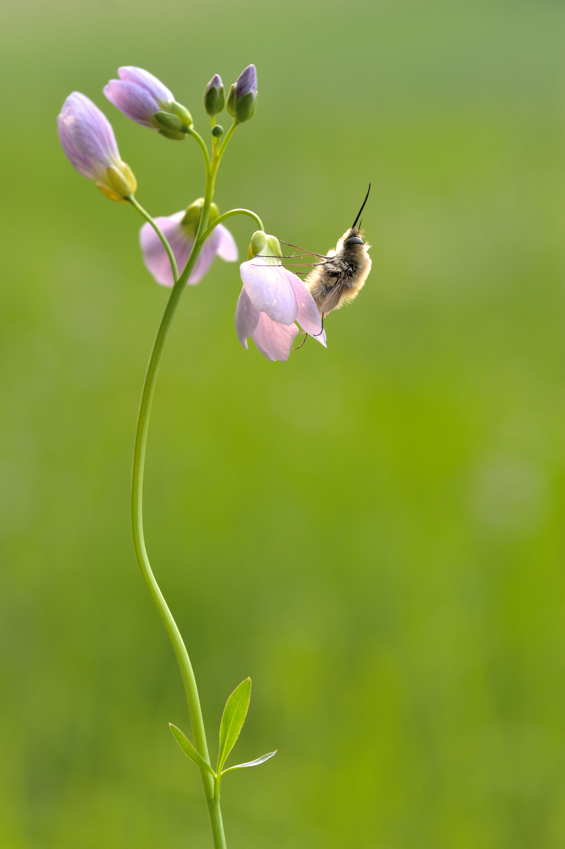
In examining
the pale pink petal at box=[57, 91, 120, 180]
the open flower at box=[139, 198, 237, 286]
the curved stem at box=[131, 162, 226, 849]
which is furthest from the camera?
the open flower at box=[139, 198, 237, 286]

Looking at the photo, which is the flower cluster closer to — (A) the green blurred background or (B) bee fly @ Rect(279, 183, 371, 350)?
(B) bee fly @ Rect(279, 183, 371, 350)

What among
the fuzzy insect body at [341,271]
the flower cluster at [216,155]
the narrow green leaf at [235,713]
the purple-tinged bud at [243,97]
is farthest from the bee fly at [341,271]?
the narrow green leaf at [235,713]

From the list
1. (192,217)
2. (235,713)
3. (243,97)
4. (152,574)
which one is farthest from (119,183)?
(235,713)

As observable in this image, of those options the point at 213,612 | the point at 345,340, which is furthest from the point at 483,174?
the point at 213,612

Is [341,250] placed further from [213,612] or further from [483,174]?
[483,174]

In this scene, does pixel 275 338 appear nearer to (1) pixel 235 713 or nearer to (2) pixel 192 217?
(2) pixel 192 217

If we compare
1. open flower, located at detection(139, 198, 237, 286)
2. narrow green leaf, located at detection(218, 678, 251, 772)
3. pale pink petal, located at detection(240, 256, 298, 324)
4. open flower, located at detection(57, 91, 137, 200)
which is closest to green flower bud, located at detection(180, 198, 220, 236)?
open flower, located at detection(139, 198, 237, 286)

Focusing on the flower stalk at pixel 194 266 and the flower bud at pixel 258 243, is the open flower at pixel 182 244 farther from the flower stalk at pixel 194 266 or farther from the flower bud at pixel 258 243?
the flower bud at pixel 258 243
